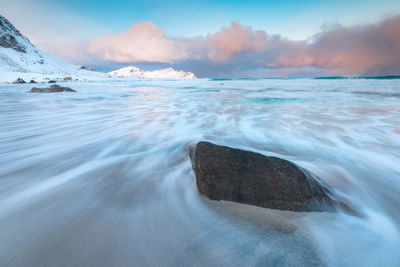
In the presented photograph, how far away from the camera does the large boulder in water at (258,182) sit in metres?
1.36

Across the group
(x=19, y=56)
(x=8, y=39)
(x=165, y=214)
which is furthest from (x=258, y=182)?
(x=8, y=39)

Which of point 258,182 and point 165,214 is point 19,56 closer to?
point 165,214

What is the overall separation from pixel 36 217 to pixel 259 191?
1.64 metres

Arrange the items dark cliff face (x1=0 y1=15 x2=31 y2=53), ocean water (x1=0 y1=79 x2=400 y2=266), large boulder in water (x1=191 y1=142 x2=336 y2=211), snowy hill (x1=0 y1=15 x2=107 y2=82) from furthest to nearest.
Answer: dark cliff face (x1=0 y1=15 x2=31 y2=53) → snowy hill (x1=0 y1=15 x2=107 y2=82) → large boulder in water (x1=191 y1=142 x2=336 y2=211) → ocean water (x1=0 y1=79 x2=400 y2=266)

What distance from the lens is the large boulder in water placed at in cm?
136

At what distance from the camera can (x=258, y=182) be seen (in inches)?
58.2

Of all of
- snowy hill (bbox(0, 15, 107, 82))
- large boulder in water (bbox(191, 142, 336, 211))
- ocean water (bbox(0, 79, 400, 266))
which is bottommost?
ocean water (bbox(0, 79, 400, 266))

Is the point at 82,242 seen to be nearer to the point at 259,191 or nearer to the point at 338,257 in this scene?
the point at 259,191

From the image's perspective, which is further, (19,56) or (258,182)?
(19,56)

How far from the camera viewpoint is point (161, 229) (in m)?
1.18

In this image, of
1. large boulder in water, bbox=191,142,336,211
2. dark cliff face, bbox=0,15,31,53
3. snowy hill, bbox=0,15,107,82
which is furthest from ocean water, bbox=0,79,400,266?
dark cliff face, bbox=0,15,31,53

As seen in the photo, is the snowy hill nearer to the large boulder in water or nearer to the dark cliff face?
the dark cliff face

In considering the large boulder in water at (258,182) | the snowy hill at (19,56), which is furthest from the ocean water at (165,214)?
the snowy hill at (19,56)

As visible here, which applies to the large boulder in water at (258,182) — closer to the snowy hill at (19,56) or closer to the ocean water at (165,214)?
the ocean water at (165,214)
